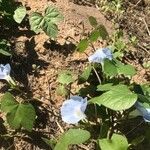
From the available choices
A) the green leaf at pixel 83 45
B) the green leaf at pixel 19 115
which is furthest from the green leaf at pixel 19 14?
the green leaf at pixel 19 115

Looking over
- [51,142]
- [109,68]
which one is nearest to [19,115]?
[51,142]

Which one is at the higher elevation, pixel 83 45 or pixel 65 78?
pixel 83 45

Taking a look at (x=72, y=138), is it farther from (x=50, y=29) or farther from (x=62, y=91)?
(x=50, y=29)

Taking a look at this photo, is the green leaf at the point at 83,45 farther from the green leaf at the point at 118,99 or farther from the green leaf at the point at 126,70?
the green leaf at the point at 118,99

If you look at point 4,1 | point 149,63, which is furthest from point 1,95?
point 149,63

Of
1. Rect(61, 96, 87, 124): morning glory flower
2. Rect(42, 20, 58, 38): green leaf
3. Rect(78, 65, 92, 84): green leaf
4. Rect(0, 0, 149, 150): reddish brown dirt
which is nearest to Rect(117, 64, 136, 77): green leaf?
Rect(78, 65, 92, 84): green leaf

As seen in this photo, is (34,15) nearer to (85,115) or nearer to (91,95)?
(91,95)

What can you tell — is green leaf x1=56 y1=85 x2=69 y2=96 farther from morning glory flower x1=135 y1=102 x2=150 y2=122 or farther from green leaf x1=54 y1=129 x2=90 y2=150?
morning glory flower x1=135 y1=102 x2=150 y2=122
